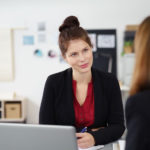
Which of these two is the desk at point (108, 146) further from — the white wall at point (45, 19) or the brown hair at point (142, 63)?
the white wall at point (45, 19)

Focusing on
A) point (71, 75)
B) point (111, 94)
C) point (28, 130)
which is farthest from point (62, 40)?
point (28, 130)

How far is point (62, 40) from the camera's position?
143 cm

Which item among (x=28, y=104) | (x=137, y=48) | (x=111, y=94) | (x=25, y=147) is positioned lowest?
(x=28, y=104)

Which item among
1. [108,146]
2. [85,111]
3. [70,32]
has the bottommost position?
[108,146]

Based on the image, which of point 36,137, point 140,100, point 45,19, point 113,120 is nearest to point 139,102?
point 140,100

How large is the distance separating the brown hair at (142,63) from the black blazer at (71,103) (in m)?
0.63

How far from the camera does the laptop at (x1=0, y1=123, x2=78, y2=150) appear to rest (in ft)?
2.82

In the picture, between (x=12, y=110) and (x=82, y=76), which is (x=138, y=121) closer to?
(x=82, y=76)

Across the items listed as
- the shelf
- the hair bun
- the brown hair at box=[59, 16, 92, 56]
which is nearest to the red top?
the brown hair at box=[59, 16, 92, 56]

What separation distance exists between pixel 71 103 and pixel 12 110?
10.3 feet

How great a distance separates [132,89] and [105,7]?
150 inches

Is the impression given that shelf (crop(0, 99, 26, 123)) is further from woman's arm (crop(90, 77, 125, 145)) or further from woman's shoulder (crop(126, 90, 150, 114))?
woman's shoulder (crop(126, 90, 150, 114))

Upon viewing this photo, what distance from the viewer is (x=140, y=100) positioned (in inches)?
29.6

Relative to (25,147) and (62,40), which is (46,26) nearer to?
(62,40)
